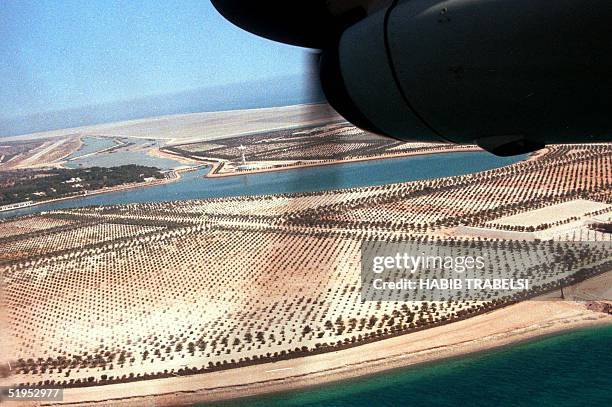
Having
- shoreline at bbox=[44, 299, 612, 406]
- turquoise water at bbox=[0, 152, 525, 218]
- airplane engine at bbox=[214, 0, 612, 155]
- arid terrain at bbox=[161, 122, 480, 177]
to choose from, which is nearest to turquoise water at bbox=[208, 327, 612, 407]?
shoreline at bbox=[44, 299, 612, 406]

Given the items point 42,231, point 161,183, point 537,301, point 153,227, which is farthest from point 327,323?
point 161,183

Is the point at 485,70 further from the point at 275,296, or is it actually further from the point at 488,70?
the point at 275,296

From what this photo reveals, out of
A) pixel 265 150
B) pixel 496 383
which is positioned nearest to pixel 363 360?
pixel 496 383

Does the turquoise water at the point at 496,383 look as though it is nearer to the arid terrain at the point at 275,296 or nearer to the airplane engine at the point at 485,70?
the arid terrain at the point at 275,296

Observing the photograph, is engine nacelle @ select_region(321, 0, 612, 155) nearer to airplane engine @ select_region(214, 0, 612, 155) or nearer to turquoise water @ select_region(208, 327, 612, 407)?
airplane engine @ select_region(214, 0, 612, 155)

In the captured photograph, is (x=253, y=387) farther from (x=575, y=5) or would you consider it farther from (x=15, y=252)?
(x=15, y=252)

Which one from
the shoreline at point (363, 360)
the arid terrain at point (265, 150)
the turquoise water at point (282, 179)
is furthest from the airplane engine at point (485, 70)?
the arid terrain at point (265, 150)
